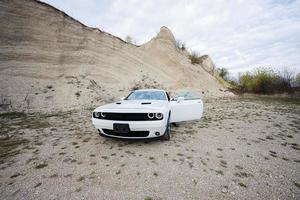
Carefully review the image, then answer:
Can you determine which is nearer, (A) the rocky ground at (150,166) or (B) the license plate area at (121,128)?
(A) the rocky ground at (150,166)

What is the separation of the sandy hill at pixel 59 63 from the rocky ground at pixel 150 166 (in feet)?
20.8

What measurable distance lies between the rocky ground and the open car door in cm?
50

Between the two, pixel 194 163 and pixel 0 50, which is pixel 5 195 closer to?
pixel 194 163

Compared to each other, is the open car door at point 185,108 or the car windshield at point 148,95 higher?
the car windshield at point 148,95

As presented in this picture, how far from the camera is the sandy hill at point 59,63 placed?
10695 mm

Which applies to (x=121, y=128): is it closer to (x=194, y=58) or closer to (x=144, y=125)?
(x=144, y=125)

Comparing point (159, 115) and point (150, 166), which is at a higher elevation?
point (159, 115)

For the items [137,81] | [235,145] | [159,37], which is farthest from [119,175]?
[159,37]

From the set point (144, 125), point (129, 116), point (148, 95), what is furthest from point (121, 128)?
point (148, 95)

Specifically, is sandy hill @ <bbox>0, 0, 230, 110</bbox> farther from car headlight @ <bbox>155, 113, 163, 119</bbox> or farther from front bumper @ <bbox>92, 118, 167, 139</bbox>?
car headlight @ <bbox>155, 113, 163, 119</bbox>

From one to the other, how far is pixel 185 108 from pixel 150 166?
2648 millimetres

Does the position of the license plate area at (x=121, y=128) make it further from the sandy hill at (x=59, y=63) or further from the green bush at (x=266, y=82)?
the green bush at (x=266, y=82)

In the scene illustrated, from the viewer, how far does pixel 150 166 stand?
3275mm

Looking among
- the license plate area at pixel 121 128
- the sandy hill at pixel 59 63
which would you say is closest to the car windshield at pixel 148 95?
the license plate area at pixel 121 128
